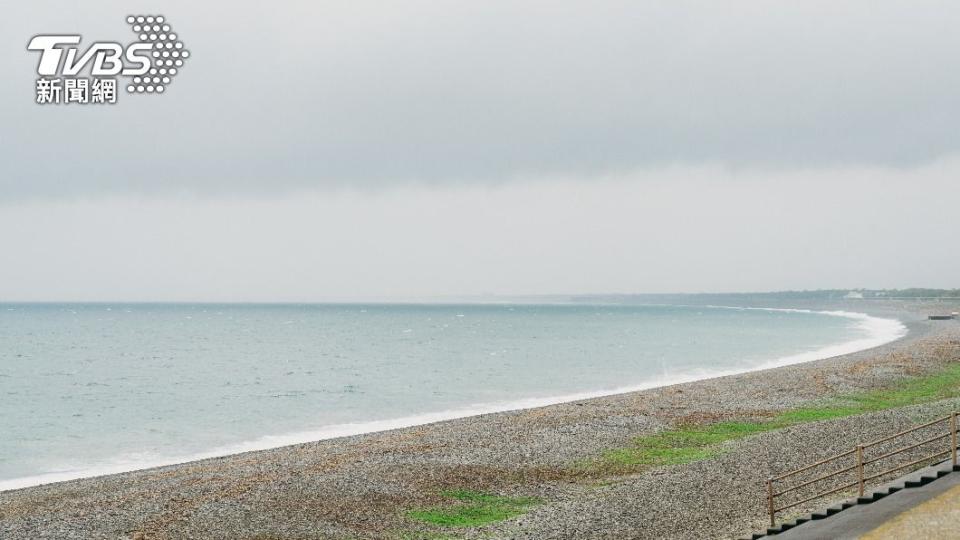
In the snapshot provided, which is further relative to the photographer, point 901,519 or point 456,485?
point 456,485

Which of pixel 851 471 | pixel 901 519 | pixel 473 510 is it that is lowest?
pixel 473 510

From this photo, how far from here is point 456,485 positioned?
27.7 metres

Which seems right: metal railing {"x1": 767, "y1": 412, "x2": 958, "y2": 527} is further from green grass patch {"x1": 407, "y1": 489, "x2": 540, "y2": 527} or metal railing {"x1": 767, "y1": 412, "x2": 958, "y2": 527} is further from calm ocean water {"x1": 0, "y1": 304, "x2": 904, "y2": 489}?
calm ocean water {"x1": 0, "y1": 304, "x2": 904, "y2": 489}

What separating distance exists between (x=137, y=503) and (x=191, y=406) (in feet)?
120

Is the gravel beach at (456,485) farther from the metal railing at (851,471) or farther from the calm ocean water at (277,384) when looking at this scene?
the calm ocean water at (277,384)

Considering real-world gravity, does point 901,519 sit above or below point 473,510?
above

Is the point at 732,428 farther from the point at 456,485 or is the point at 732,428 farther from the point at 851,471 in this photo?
the point at 456,485

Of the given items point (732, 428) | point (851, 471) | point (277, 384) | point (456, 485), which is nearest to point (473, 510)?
point (456, 485)

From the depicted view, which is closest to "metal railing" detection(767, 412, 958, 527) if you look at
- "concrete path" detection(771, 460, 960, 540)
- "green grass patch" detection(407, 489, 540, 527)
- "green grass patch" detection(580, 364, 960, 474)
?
"concrete path" detection(771, 460, 960, 540)

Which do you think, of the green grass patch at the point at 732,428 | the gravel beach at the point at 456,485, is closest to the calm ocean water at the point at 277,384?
the gravel beach at the point at 456,485

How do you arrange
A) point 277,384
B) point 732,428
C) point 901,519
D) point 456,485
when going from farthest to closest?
1. point 277,384
2. point 732,428
3. point 456,485
4. point 901,519

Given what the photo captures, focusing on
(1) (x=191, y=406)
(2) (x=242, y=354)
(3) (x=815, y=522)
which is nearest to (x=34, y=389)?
(1) (x=191, y=406)

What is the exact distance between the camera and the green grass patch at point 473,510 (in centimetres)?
2378

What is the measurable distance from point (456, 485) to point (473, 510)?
2822 millimetres
